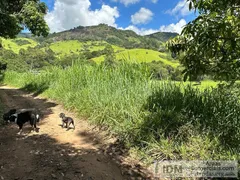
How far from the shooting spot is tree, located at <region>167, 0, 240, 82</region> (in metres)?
2.67

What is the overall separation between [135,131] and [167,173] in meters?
1.17

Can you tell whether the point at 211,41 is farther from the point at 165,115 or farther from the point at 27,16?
the point at 27,16

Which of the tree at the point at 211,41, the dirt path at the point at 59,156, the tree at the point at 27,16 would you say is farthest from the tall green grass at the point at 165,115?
the tree at the point at 27,16

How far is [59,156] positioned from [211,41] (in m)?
3.39

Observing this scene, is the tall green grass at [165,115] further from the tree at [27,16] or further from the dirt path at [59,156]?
the tree at [27,16]

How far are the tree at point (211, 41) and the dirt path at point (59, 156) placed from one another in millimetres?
2106

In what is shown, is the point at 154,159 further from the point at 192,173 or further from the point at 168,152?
the point at 192,173

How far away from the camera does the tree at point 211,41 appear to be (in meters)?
2.67

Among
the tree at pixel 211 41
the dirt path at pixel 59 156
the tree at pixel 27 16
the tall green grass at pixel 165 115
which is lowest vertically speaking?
the dirt path at pixel 59 156

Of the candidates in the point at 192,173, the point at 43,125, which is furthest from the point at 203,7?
the point at 43,125

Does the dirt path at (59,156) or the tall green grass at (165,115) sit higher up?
the tall green grass at (165,115)

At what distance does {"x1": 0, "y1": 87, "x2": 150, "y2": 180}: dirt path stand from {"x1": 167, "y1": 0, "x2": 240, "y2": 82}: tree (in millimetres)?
2106

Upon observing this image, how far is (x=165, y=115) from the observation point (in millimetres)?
5062

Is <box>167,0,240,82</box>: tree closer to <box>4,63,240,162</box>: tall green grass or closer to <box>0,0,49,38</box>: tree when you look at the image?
<box>4,63,240,162</box>: tall green grass
